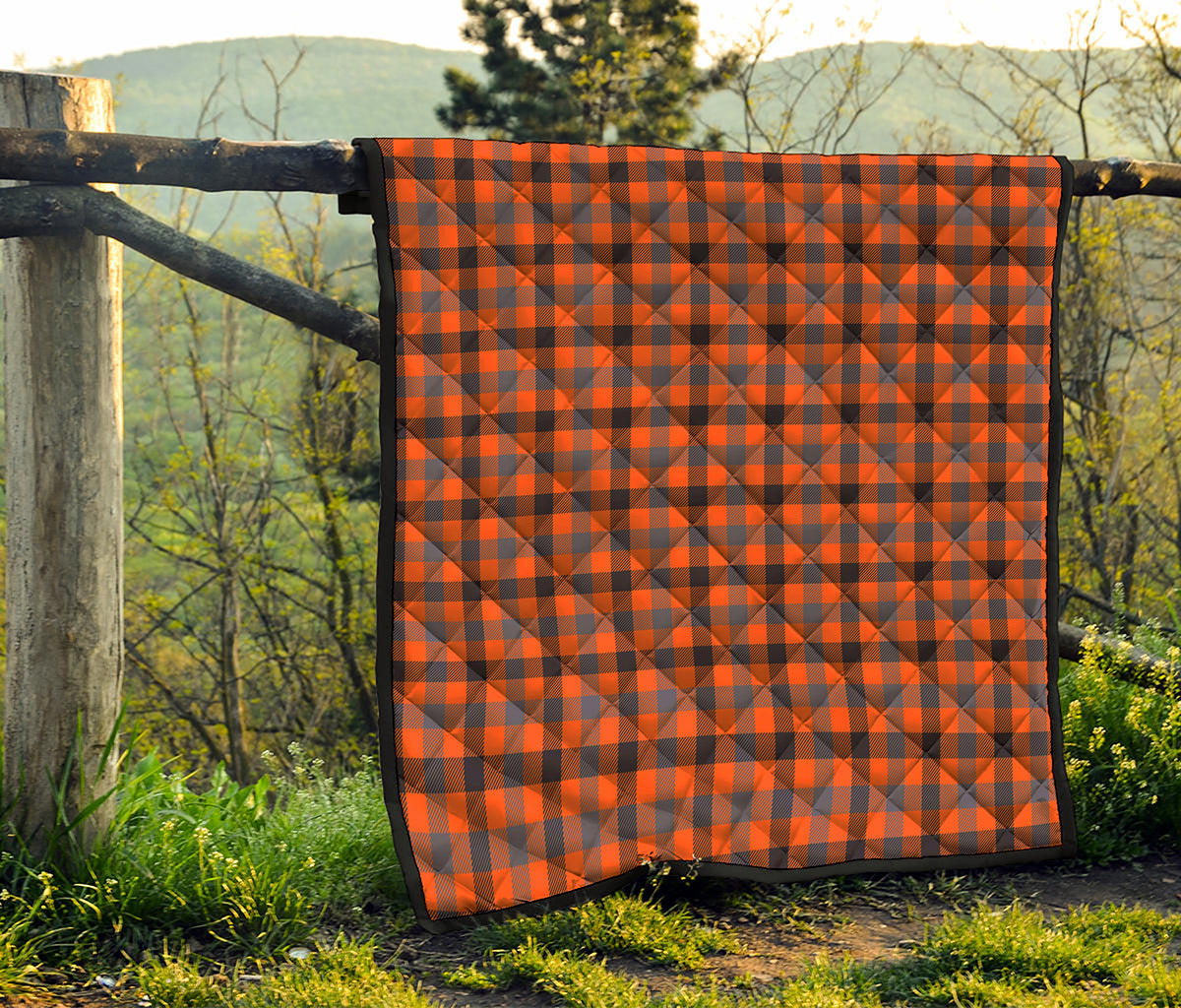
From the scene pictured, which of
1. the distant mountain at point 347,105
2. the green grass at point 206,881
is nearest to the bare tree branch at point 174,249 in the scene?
the green grass at point 206,881

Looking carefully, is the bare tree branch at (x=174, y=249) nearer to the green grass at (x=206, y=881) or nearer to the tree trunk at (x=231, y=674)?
the green grass at (x=206, y=881)

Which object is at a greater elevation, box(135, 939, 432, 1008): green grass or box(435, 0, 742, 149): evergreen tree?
box(435, 0, 742, 149): evergreen tree

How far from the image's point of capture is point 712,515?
7.54ft

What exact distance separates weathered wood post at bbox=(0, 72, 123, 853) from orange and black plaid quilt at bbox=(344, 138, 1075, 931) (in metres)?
0.67

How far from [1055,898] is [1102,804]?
0.39 metres

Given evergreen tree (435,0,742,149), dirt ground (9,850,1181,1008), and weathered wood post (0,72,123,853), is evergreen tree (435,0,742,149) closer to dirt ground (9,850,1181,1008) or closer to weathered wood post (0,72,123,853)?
weathered wood post (0,72,123,853)

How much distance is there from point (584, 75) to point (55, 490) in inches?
345

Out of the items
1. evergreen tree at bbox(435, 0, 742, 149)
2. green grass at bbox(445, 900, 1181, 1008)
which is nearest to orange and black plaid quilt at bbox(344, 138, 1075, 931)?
green grass at bbox(445, 900, 1181, 1008)

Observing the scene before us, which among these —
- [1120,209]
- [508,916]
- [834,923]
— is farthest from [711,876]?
[1120,209]

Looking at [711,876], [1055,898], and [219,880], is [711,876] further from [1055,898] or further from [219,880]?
[219,880]

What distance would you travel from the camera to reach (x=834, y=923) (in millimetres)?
2281

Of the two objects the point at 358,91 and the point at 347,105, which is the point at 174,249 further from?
the point at 358,91

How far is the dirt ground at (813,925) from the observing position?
198 centimetres

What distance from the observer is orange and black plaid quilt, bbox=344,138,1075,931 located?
2154mm
